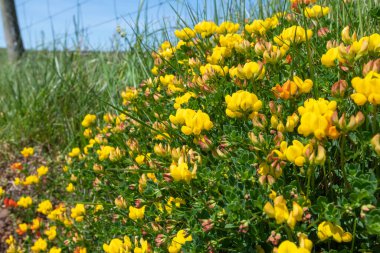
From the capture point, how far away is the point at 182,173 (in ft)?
4.30

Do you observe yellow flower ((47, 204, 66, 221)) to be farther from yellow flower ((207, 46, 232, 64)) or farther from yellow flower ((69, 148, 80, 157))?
yellow flower ((207, 46, 232, 64))

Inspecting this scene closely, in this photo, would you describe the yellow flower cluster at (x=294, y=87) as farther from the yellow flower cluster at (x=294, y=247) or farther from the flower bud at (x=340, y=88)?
the yellow flower cluster at (x=294, y=247)

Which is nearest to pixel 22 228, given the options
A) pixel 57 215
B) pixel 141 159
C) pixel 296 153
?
pixel 57 215

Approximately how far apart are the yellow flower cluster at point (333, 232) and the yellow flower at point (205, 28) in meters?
1.27

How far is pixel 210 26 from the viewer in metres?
2.17

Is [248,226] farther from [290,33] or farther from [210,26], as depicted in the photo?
[210,26]

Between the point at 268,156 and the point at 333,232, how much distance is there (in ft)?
0.80

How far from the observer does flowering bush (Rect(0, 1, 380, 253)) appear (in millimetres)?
1098

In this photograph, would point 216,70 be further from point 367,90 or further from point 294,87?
point 367,90

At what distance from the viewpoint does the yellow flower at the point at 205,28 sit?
2.15 meters

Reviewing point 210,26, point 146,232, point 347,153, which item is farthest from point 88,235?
point 347,153

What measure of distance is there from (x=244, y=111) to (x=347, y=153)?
31 centimetres

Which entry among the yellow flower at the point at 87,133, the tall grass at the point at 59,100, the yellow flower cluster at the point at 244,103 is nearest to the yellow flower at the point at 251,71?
the yellow flower cluster at the point at 244,103

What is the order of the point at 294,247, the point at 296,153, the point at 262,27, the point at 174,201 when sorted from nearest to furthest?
the point at 294,247, the point at 296,153, the point at 174,201, the point at 262,27
